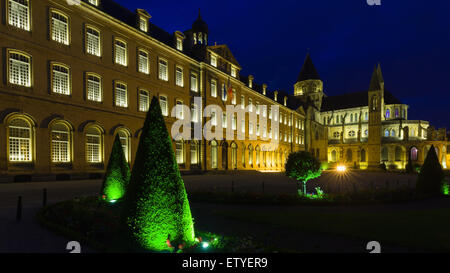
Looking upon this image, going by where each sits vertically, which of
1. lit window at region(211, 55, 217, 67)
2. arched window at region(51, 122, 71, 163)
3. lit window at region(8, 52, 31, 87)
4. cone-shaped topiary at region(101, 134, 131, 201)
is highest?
lit window at region(211, 55, 217, 67)

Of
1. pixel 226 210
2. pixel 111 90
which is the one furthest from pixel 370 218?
pixel 111 90

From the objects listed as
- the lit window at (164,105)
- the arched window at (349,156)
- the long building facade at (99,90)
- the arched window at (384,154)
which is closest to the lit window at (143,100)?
the long building facade at (99,90)

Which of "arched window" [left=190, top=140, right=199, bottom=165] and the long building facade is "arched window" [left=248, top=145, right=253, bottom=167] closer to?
the long building facade

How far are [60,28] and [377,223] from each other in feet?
78.3

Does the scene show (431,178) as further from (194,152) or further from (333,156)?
(333,156)

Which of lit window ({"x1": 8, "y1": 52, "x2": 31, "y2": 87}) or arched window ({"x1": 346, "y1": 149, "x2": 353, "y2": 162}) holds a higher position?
lit window ({"x1": 8, "y1": 52, "x2": 31, "y2": 87})

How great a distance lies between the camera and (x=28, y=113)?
17.0 meters

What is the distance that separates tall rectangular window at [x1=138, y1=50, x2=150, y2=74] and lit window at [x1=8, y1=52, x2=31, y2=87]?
32.5 feet

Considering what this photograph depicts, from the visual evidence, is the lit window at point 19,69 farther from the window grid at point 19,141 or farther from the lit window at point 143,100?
the lit window at point 143,100

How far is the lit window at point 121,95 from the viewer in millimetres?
23375

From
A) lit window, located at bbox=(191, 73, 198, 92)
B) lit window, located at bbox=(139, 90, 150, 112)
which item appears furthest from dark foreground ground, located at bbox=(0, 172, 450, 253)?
lit window, located at bbox=(191, 73, 198, 92)

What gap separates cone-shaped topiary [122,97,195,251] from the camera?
5.08 meters

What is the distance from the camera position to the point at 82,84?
2048 centimetres

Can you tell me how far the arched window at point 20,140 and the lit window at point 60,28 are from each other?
6.86 m
